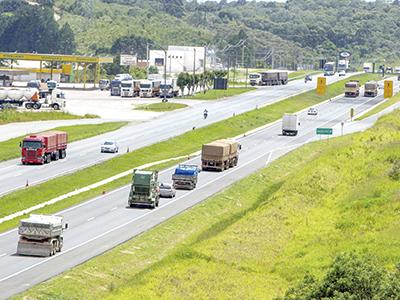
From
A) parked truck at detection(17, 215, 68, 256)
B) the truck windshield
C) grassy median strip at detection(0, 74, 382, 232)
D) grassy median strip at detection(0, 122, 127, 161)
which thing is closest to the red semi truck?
the truck windshield

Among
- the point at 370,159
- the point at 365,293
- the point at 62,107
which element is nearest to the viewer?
the point at 365,293

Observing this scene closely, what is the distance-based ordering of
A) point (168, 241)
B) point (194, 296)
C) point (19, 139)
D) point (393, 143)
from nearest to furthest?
point (194, 296) → point (168, 241) → point (393, 143) → point (19, 139)

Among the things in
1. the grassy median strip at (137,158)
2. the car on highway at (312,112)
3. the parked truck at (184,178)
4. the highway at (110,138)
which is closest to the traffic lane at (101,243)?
the parked truck at (184,178)

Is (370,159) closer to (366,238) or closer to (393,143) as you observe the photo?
(393,143)

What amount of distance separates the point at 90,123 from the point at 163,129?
11.6m

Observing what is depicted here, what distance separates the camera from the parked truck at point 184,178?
98.8 m

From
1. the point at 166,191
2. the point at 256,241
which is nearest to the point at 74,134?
the point at 166,191

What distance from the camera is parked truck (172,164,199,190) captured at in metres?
98.8

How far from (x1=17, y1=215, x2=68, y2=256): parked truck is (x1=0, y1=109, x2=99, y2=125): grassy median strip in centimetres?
9106

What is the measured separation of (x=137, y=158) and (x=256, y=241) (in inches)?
2064

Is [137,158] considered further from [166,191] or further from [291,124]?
[291,124]

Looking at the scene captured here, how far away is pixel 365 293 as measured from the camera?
47.2 m

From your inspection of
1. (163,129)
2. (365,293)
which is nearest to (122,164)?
(163,129)

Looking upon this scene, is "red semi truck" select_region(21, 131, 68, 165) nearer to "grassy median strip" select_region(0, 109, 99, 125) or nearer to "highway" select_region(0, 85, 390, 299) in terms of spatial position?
"highway" select_region(0, 85, 390, 299)
